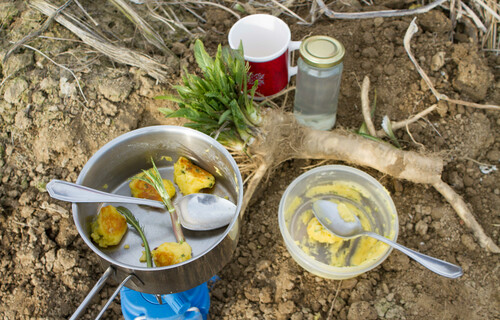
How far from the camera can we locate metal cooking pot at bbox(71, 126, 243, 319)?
3.77ft

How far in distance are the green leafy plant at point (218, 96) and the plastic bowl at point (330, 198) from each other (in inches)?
13.8

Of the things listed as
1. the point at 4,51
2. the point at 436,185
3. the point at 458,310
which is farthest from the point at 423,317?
the point at 4,51

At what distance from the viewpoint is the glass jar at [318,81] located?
1.47m

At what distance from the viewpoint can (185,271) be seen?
1110 millimetres

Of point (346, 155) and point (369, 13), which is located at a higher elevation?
point (369, 13)

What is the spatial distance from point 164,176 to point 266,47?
760 mm

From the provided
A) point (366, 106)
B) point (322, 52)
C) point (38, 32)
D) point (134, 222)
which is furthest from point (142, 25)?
point (366, 106)

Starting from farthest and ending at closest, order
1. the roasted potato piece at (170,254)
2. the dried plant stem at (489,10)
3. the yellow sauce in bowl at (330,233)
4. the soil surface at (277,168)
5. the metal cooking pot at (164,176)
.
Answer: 1. the dried plant stem at (489,10)
2. the yellow sauce in bowl at (330,233)
3. the soil surface at (277,168)
4. the roasted potato piece at (170,254)
5. the metal cooking pot at (164,176)

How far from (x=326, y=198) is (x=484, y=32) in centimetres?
111

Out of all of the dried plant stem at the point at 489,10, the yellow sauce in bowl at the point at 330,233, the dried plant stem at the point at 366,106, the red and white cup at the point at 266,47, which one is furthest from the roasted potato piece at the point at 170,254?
the dried plant stem at the point at 489,10

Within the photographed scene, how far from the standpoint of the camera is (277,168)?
1.84 m

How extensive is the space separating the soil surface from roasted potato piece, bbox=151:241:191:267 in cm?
36

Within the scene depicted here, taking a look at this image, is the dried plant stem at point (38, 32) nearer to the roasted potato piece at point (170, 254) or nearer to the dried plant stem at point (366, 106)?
the roasted potato piece at point (170, 254)

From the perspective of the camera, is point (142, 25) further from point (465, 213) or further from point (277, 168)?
point (465, 213)
